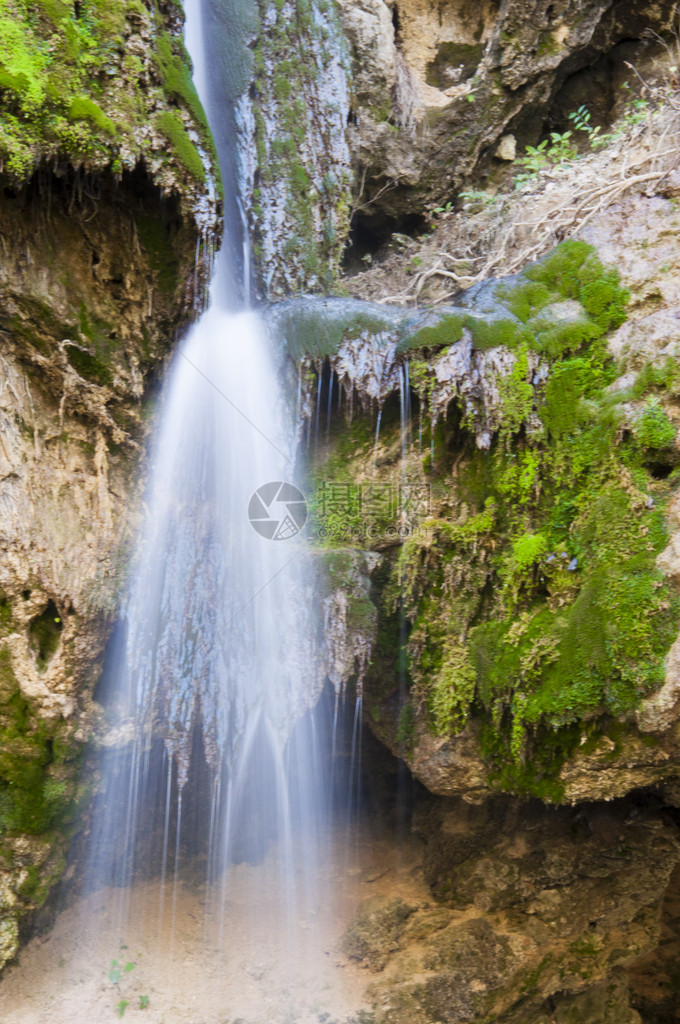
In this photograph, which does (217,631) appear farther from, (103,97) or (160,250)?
(103,97)

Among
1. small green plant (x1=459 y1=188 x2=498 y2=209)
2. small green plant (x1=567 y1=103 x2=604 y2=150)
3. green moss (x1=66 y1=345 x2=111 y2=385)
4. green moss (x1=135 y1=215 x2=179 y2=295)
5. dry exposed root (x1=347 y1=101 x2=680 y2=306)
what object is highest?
small green plant (x1=567 y1=103 x2=604 y2=150)

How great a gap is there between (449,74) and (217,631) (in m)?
8.20

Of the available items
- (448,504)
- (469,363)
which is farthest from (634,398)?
(448,504)

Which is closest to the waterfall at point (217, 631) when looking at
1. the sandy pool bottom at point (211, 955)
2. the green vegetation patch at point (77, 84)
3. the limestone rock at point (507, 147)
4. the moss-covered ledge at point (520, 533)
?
the sandy pool bottom at point (211, 955)

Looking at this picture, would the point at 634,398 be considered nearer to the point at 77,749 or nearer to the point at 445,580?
the point at 445,580

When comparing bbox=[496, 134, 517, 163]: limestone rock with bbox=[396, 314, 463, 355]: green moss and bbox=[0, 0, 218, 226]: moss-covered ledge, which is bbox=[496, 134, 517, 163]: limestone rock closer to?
bbox=[396, 314, 463, 355]: green moss

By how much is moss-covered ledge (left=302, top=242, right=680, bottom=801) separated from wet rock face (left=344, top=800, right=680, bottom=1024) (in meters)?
1.36

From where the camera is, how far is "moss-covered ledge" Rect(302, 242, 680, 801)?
207 inches

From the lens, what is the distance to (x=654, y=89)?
348 inches

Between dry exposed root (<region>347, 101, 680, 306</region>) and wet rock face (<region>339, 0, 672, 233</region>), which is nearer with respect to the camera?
dry exposed root (<region>347, 101, 680, 306</region>)

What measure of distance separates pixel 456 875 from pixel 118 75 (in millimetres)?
7608

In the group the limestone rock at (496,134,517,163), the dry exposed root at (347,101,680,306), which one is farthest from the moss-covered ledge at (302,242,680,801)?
the limestone rock at (496,134,517,163)

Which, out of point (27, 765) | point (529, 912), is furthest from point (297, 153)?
point (529, 912)

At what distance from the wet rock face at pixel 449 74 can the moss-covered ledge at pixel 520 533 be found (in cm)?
391
